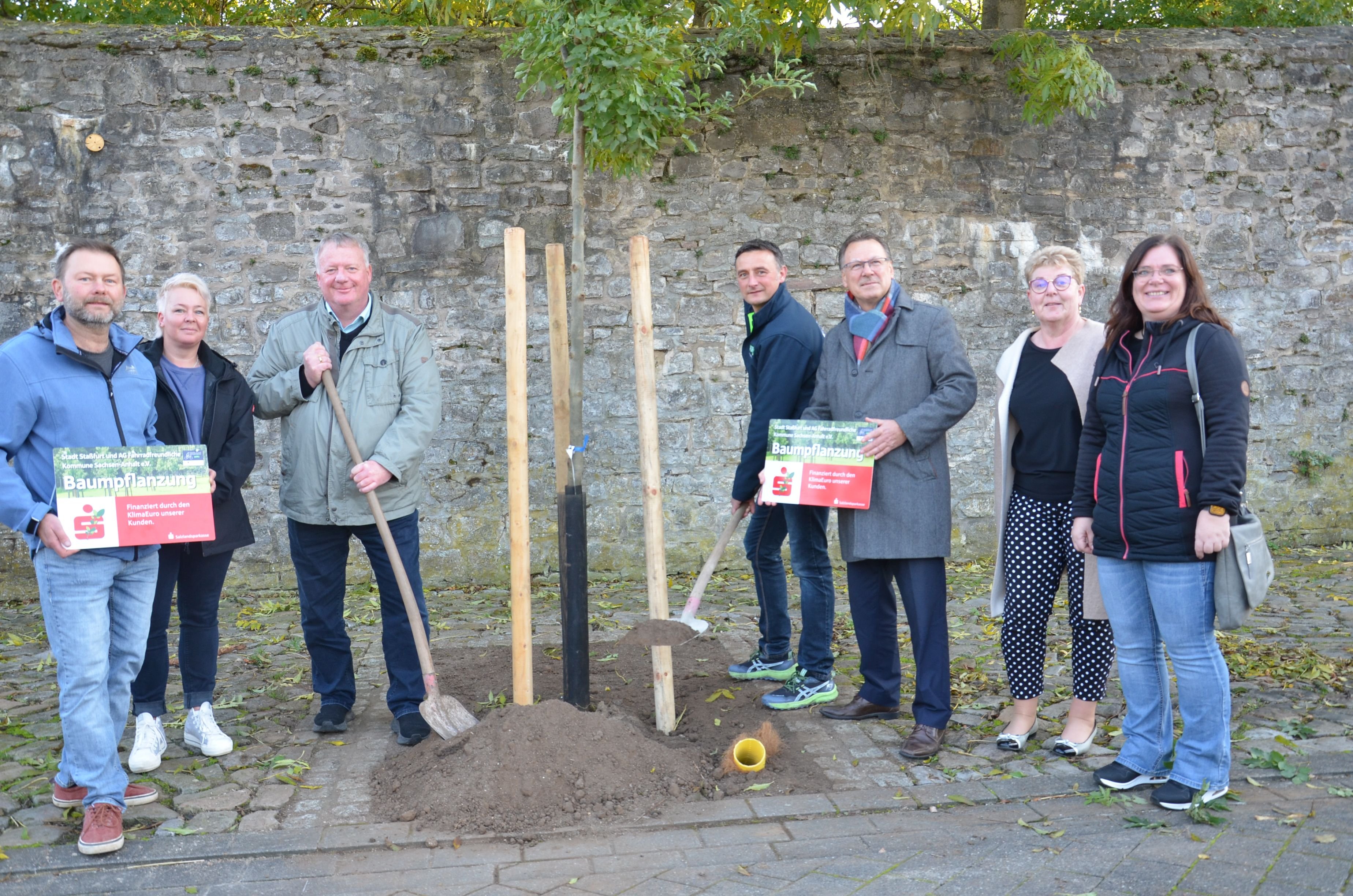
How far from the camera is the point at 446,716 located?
426 centimetres

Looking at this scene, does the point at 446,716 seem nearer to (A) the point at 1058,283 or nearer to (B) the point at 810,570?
(B) the point at 810,570

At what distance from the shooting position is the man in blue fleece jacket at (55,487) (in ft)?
11.3

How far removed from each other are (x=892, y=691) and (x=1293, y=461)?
5522mm

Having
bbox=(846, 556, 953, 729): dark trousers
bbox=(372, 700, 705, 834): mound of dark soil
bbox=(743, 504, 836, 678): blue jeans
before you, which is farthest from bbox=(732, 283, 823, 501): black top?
bbox=(372, 700, 705, 834): mound of dark soil

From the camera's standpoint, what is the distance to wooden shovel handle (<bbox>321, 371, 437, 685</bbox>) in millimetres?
4242

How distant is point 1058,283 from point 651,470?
1707 millimetres

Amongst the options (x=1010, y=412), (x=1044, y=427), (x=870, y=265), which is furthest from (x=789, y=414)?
(x=1044, y=427)

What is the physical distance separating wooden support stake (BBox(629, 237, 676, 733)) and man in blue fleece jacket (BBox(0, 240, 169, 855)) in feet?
6.06

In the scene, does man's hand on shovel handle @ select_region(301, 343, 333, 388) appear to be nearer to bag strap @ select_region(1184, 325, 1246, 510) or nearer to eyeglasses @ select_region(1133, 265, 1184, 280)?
eyeglasses @ select_region(1133, 265, 1184, 280)

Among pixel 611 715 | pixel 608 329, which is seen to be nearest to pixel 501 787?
pixel 611 715

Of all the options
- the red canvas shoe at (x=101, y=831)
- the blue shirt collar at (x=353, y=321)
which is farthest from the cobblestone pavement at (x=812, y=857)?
A: the blue shirt collar at (x=353, y=321)

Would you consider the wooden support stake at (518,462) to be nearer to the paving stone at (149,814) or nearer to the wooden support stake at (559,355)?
the wooden support stake at (559,355)

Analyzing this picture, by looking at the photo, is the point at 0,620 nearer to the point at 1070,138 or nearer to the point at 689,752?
the point at 689,752

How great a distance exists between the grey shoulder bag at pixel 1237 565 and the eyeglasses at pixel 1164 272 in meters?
0.23
